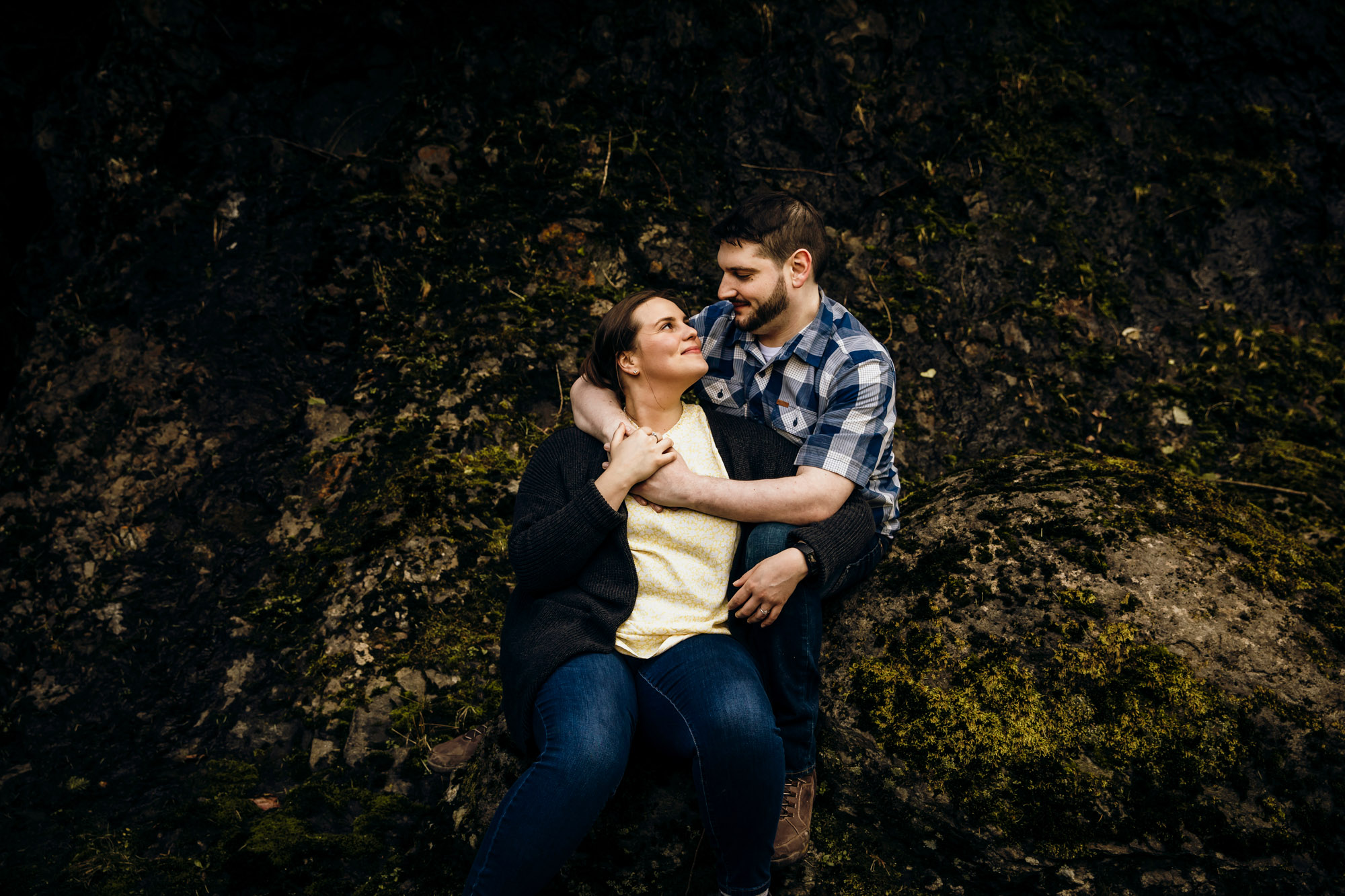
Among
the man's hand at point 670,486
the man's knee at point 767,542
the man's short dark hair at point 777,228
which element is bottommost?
the man's knee at point 767,542

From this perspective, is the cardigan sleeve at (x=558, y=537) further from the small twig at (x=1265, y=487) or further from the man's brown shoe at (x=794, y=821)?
the small twig at (x=1265, y=487)

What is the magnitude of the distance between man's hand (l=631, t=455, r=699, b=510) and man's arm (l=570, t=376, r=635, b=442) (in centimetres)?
23

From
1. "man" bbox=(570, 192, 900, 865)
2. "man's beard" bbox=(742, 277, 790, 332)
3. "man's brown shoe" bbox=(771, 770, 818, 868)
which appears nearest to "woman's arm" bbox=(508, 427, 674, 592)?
"man" bbox=(570, 192, 900, 865)

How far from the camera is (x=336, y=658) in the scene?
375 centimetres

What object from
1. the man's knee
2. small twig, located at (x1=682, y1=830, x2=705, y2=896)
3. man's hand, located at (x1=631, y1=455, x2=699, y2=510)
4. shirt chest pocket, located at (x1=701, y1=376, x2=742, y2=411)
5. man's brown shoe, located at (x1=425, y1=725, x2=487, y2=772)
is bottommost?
small twig, located at (x1=682, y1=830, x2=705, y2=896)

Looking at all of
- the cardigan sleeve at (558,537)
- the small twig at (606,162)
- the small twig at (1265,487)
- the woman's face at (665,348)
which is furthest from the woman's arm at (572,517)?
the small twig at (1265,487)

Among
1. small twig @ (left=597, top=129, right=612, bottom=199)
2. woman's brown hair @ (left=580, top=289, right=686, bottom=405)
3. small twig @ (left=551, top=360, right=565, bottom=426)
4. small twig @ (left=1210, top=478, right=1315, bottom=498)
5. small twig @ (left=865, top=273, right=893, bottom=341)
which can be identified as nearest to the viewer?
woman's brown hair @ (left=580, top=289, right=686, bottom=405)

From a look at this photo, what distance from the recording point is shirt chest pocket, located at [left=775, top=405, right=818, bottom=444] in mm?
3293

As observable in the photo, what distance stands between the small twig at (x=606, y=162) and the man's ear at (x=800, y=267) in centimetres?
203

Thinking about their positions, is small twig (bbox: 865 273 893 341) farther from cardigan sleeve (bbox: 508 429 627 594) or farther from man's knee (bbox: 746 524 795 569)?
cardigan sleeve (bbox: 508 429 627 594)

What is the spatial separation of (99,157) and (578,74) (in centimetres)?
298

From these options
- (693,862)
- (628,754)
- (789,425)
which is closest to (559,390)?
(789,425)

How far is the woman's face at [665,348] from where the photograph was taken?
10.1 feet

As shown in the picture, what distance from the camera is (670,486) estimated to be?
2.91 meters
